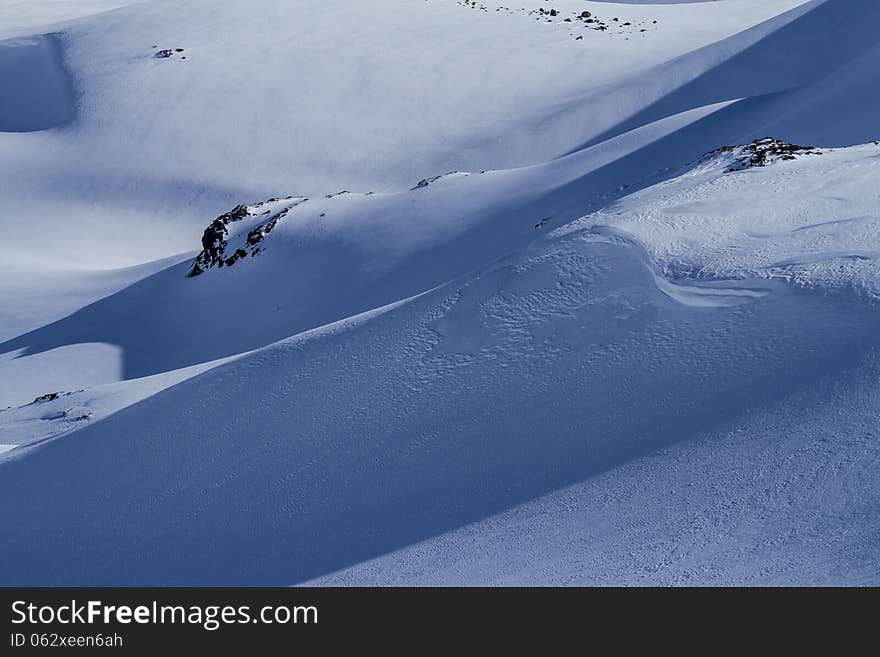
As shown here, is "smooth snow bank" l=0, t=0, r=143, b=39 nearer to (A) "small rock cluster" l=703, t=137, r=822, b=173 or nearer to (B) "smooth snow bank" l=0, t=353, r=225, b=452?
(B) "smooth snow bank" l=0, t=353, r=225, b=452

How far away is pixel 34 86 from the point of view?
23.7 metres

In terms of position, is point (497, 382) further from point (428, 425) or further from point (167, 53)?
point (167, 53)

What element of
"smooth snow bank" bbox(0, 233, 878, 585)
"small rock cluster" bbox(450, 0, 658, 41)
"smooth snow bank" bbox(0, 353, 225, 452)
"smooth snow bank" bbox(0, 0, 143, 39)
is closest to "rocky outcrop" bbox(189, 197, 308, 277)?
"smooth snow bank" bbox(0, 353, 225, 452)

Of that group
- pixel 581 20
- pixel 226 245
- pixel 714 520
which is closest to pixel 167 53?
pixel 581 20

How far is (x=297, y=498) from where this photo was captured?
5621mm

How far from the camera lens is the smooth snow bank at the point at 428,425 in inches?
200

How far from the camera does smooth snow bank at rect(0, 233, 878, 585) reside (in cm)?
509

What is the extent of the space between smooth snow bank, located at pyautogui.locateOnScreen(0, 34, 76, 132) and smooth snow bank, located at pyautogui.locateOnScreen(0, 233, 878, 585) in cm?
1740

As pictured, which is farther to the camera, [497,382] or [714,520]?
[497,382]

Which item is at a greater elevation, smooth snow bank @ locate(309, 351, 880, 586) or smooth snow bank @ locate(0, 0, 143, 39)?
smooth snow bank @ locate(0, 0, 143, 39)

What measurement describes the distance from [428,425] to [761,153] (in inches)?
162

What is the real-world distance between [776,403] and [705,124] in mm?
8902
